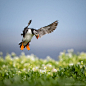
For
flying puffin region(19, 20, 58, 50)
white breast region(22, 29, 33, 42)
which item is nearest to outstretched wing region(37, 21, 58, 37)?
flying puffin region(19, 20, 58, 50)

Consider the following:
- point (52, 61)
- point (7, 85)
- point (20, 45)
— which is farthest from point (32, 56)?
point (7, 85)

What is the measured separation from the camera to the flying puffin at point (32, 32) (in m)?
2.46

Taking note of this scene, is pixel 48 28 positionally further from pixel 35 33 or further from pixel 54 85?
pixel 54 85

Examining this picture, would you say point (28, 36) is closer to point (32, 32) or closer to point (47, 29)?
point (32, 32)

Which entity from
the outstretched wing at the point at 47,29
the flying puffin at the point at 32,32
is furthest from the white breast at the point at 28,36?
the outstretched wing at the point at 47,29

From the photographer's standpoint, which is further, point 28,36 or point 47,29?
point 47,29

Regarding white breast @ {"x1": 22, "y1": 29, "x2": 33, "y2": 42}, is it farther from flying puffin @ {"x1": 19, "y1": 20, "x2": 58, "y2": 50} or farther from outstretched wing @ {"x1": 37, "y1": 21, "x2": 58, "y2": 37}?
outstretched wing @ {"x1": 37, "y1": 21, "x2": 58, "y2": 37}

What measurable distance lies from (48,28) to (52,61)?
4.24m

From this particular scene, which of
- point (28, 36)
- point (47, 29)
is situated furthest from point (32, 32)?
point (47, 29)

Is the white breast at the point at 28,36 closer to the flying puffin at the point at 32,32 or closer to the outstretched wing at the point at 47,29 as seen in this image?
the flying puffin at the point at 32,32

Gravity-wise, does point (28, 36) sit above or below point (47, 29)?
below

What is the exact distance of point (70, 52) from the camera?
704 cm

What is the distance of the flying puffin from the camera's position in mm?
2463

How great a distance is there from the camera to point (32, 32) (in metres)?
2.46
